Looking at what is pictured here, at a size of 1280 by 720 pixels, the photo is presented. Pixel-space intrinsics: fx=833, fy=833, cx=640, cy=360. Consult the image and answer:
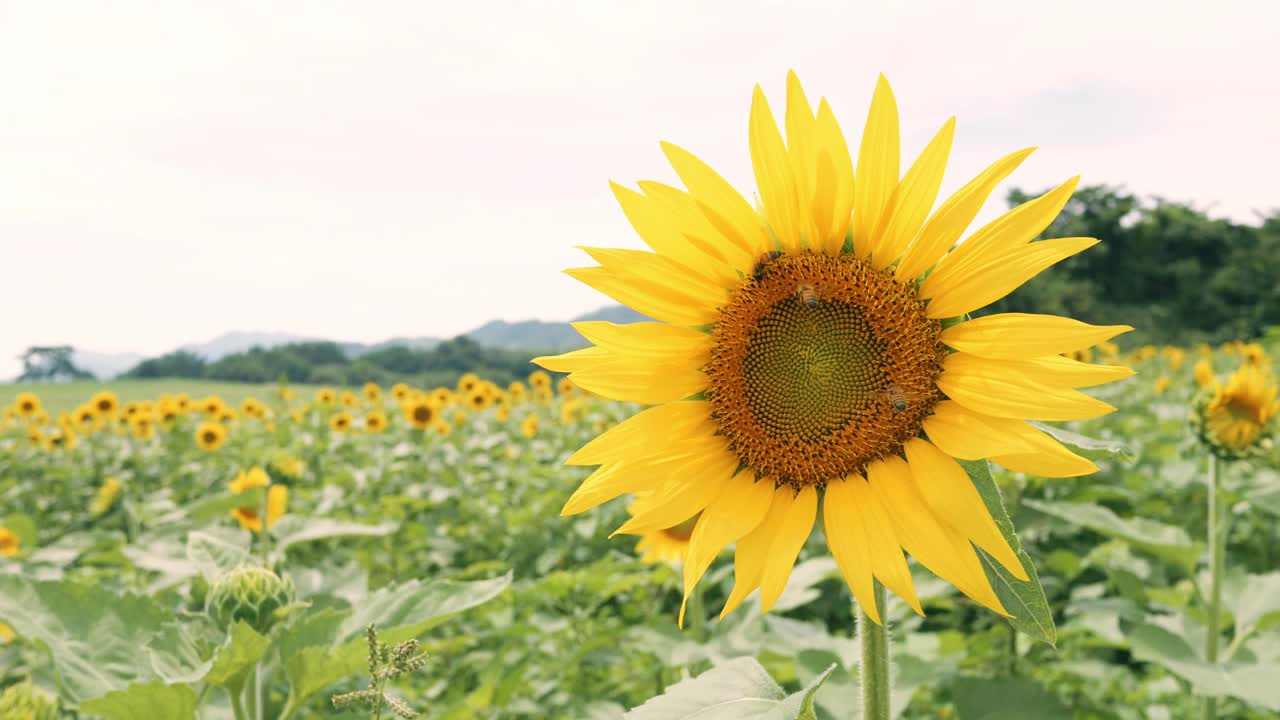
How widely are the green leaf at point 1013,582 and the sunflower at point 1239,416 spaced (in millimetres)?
2076

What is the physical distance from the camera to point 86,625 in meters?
1.61

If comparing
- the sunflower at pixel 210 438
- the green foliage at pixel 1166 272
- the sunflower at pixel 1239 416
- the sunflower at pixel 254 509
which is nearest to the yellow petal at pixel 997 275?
the sunflower at pixel 1239 416

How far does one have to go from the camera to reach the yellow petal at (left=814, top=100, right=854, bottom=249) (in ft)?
3.76

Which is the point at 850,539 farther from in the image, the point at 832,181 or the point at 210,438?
the point at 210,438

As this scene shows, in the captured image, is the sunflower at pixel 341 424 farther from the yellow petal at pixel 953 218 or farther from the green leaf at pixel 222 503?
the yellow petal at pixel 953 218

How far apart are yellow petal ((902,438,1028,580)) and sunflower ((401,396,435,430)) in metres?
7.62

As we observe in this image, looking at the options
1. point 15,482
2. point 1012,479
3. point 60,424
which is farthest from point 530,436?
point 1012,479

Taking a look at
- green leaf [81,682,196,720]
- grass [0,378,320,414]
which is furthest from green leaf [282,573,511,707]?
grass [0,378,320,414]

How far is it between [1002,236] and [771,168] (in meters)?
0.32

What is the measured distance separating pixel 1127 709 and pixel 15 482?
981cm

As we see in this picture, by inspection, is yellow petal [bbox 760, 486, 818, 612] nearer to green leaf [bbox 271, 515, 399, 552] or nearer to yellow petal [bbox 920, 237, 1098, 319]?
yellow petal [bbox 920, 237, 1098, 319]

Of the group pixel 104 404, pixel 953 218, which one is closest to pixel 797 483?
pixel 953 218

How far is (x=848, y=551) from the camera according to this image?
1.14 metres

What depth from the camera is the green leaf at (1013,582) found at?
3.36ft
